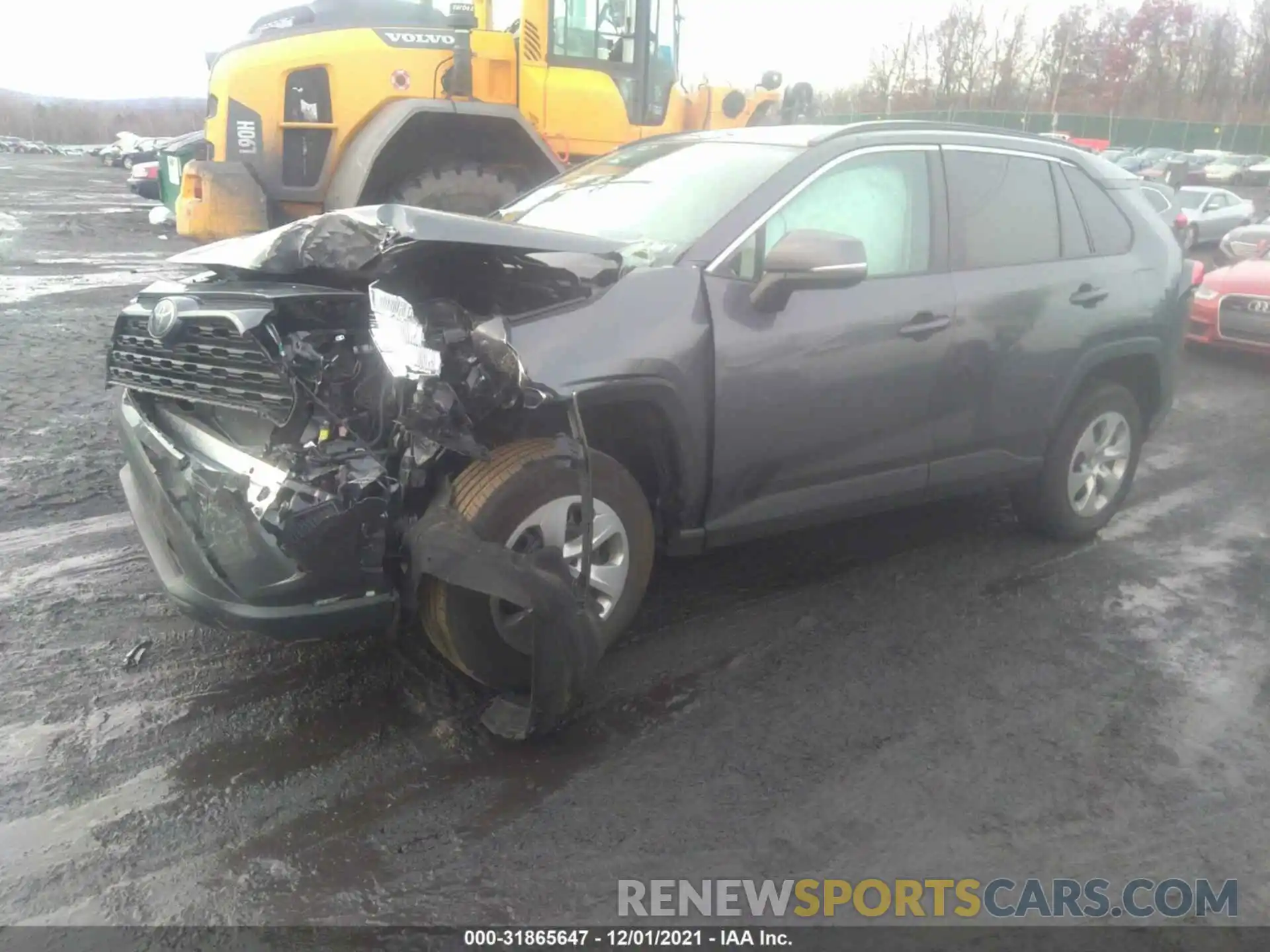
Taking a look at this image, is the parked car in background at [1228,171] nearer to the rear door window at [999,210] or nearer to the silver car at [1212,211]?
the silver car at [1212,211]

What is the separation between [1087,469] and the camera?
4.92m

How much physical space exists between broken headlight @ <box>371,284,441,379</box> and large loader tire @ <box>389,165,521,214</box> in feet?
17.3

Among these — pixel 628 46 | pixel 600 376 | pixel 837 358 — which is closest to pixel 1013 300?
pixel 837 358

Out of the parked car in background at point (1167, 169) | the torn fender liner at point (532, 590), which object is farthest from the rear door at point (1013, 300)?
the parked car in background at point (1167, 169)

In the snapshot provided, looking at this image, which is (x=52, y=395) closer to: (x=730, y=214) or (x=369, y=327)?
(x=369, y=327)

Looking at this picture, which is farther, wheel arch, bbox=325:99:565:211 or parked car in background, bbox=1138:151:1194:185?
parked car in background, bbox=1138:151:1194:185

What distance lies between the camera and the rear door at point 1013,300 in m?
4.19

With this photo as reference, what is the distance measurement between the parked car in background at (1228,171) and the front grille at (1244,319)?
3237 cm

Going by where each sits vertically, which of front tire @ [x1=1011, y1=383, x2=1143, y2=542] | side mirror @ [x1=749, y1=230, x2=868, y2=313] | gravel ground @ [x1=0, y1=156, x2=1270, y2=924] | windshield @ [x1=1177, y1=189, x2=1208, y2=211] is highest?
windshield @ [x1=1177, y1=189, x2=1208, y2=211]

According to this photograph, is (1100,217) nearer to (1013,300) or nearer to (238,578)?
(1013,300)

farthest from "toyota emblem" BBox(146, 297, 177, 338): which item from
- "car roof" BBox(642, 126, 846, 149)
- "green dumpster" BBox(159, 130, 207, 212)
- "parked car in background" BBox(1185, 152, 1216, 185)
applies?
"parked car in background" BBox(1185, 152, 1216, 185)

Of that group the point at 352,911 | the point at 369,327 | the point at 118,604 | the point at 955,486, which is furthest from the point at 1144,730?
the point at 118,604

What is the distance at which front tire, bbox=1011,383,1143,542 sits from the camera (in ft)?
15.6

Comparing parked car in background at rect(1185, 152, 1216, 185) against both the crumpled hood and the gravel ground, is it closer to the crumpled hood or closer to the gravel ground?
the gravel ground
